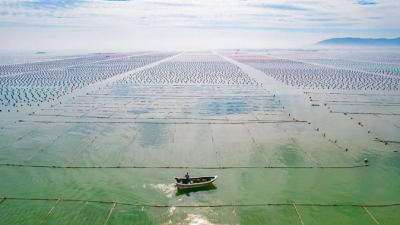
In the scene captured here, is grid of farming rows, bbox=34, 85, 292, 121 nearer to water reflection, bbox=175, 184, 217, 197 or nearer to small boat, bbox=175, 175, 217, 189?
small boat, bbox=175, 175, 217, 189

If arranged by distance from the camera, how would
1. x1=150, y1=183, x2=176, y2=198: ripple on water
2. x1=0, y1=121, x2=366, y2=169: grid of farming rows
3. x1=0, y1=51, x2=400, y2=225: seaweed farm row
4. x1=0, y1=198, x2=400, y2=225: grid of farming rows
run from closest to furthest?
x1=0, y1=198, x2=400, y2=225: grid of farming rows → x1=0, y1=51, x2=400, y2=225: seaweed farm row → x1=150, y1=183, x2=176, y2=198: ripple on water → x1=0, y1=121, x2=366, y2=169: grid of farming rows

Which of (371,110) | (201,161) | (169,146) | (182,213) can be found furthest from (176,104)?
(371,110)

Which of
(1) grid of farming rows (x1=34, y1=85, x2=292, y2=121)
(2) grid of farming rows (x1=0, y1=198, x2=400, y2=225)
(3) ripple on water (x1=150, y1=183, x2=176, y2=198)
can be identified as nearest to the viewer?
(2) grid of farming rows (x1=0, y1=198, x2=400, y2=225)

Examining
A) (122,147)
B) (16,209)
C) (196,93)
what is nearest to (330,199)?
(122,147)

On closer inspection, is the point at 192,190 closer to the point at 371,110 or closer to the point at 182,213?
the point at 182,213

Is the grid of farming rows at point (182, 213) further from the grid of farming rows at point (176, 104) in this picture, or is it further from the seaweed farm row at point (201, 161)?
the grid of farming rows at point (176, 104)

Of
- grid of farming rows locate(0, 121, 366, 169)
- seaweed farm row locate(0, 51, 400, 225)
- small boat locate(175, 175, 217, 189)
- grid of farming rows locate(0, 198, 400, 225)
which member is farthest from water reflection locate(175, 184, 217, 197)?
grid of farming rows locate(0, 121, 366, 169)

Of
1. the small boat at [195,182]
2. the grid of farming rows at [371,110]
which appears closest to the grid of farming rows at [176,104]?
the grid of farming rows at [371,110]

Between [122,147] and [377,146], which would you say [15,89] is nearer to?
[122,147]
